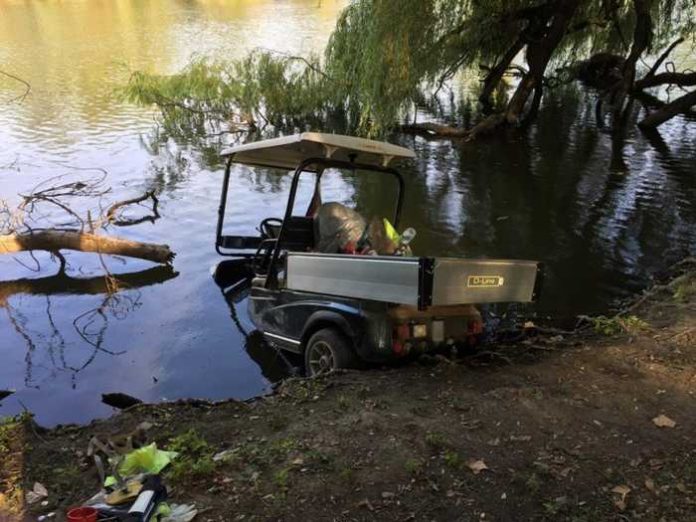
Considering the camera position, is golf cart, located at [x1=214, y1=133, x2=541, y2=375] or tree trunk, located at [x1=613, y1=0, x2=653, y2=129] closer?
golf cart, located at [x1=214, y1=133, x2=541, y2=375]

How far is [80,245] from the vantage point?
8445 mm

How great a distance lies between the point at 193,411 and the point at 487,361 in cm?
241

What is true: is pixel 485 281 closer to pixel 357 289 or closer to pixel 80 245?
pixel 357 289

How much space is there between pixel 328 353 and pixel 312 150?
218 centimetres

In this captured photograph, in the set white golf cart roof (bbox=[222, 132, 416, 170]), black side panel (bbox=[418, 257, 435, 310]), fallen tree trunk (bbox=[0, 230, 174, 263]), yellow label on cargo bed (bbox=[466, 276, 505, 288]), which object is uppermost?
white golf cart roof (bbox=[222, 132, 416, 170])

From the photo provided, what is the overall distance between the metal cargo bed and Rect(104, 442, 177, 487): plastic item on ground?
1.80 metres

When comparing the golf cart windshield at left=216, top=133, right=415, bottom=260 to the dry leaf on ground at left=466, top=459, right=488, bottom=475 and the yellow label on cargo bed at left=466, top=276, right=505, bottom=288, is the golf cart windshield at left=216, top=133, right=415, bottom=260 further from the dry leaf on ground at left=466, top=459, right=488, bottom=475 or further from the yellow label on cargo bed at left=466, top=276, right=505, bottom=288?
the dry leaf on ground at left=466, top=459, right=488, bottom=475

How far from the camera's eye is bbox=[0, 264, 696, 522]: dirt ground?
3.16m

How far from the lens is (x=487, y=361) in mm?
5223

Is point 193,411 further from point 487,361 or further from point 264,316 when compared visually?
point 487,361

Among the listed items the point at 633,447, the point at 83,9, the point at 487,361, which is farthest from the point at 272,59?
the point at 83,9

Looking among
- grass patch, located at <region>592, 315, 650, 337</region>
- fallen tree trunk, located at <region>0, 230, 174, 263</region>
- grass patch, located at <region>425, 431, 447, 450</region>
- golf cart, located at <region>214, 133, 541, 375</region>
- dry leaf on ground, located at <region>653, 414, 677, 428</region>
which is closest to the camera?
grass patch, located at <region>425, 431, 447, 450</region>

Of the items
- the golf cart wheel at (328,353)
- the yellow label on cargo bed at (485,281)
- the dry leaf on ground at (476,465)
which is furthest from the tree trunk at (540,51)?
the dry leaf on ground at (476,465)

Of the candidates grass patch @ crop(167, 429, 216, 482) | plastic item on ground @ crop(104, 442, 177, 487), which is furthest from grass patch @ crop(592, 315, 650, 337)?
plastic item on ground @ crop(104, 442, 177, 487)
